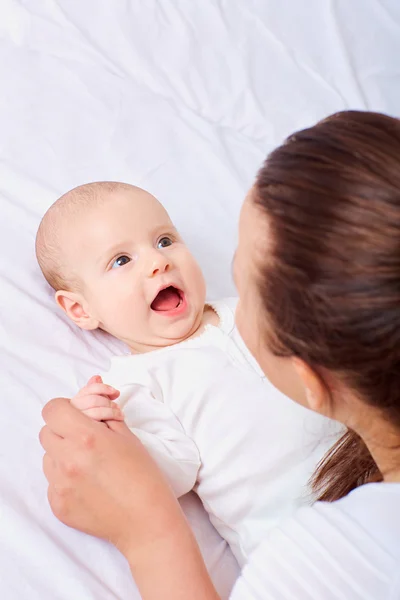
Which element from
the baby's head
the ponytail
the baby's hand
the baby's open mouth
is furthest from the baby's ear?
the ponytail

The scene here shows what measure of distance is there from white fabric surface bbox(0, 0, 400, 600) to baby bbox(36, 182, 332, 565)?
0.07 metres

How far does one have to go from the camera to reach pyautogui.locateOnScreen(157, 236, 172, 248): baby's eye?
1.20 m

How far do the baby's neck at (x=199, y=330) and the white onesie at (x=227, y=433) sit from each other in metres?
0.05

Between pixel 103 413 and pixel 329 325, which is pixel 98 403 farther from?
pixel 329 325

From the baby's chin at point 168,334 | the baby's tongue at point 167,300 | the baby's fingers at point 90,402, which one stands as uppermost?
the baby's fingers at point 90,402

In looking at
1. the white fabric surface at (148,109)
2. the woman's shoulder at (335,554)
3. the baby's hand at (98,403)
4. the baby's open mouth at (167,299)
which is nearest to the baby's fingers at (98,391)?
the baby's hand at (98,403)

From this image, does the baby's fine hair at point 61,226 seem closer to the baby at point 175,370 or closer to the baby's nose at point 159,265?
the baby at point 175,370

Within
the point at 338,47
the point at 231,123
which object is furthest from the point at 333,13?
the point at 231,123

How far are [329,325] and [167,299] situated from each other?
562 mm

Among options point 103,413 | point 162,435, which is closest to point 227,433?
point 162,435

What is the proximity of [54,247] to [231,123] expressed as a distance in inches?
23.3

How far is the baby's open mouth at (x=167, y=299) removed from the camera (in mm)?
1164

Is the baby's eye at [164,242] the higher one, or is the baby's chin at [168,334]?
the baby's eye at [164,242]

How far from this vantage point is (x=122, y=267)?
3.74ft
